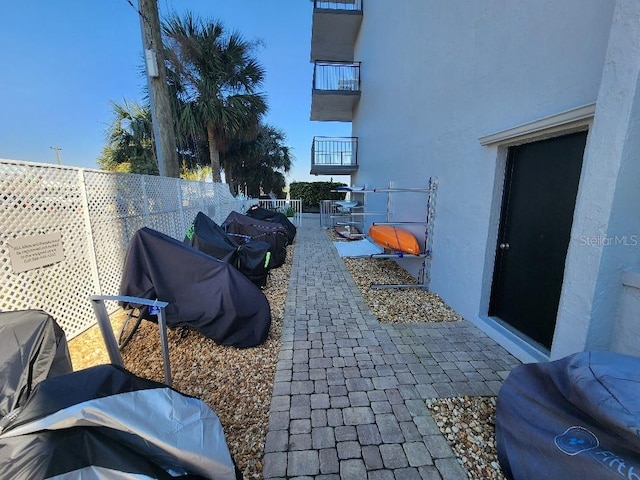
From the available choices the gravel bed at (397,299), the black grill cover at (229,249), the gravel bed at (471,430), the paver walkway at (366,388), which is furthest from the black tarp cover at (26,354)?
the gravel bed at (397,299)

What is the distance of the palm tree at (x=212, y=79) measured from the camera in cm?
1005

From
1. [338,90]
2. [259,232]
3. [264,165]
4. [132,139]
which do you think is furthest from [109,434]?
[264,165]

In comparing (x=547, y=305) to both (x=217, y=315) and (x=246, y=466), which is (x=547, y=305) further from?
(x=217, y=315)

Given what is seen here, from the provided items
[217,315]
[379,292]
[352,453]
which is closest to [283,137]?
[379,292]

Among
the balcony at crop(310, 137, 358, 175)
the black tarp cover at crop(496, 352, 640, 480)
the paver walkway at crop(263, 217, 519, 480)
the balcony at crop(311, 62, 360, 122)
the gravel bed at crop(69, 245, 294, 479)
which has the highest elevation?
the balcony at crop(311, 62, 360, 122)

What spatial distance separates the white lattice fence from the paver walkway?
2428mm

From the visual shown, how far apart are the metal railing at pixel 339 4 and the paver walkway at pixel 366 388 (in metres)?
10.5

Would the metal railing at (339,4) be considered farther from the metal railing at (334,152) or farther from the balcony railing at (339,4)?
the metal railing at (334,152)

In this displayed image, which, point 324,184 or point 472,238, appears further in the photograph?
point 324,184

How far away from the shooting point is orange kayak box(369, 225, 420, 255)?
4859 millimetres

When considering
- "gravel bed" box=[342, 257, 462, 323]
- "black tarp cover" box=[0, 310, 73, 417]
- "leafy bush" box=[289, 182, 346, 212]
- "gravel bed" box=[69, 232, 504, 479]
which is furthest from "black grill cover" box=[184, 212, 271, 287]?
"leafy bush" box=[289, 182, 346, 212]

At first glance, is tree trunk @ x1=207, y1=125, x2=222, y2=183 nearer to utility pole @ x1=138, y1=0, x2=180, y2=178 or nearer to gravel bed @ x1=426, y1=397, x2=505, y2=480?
utility pole @ x1=138, y1=0, x2=180, y2=178

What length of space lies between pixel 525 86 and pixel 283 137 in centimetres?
2002

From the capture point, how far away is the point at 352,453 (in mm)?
1835
